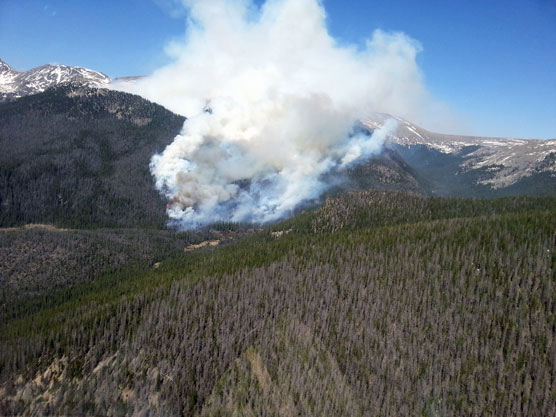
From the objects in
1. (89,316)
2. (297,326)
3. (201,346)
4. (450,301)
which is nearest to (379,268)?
(450,301)

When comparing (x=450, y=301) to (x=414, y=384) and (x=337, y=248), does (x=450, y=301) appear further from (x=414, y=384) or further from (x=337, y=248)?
(x=337, y=248)

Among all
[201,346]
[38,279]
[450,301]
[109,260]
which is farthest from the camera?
[109,260]

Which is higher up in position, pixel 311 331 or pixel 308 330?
pixel 308 330

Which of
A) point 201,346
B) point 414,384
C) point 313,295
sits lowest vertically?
point 414,384

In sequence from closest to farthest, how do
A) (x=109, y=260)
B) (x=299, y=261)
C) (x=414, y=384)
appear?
(x=414, y=384) < (x=299, y=261) < (x=109, y=260)

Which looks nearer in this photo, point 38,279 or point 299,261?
point 299,261

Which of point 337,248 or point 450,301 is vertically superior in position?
point 337,248

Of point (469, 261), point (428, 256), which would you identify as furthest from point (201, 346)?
point (469, 261)
